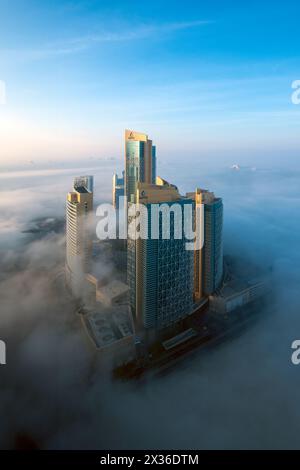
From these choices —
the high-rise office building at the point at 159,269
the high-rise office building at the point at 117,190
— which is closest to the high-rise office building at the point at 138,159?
the high-rise office building at the point at 117,190

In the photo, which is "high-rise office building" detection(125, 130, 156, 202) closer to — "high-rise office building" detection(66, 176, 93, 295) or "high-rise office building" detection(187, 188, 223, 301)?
"high-rise office building" detection(66, 176, 93, 295)

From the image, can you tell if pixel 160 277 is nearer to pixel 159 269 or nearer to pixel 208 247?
pixel 159 269

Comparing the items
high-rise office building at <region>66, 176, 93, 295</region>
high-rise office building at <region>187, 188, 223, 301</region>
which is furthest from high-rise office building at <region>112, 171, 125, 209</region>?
high-rise office building at <region>187, 188, 223, 301</region>

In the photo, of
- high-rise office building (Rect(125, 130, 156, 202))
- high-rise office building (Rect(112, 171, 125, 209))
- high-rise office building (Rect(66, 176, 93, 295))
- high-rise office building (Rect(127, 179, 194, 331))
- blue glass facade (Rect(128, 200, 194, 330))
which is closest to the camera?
high-rise office building (Rect(127, 179, 194, 331))

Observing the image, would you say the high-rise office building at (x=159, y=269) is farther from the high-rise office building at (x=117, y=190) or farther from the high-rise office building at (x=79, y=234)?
the high-rise office building at (x=117, y=190)

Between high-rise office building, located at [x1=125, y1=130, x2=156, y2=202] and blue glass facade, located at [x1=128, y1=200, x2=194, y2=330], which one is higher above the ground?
high-rise office building, located at [x1=125, y1=130, x2=156, y2=202]

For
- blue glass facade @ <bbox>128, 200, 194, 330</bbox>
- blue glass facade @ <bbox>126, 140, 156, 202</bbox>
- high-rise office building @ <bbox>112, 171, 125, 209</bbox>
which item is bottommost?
blue glass facade @ <bbox>128, 200, 194, 330</bbox>

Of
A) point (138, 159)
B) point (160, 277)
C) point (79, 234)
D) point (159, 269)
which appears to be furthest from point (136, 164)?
point (160, 277)

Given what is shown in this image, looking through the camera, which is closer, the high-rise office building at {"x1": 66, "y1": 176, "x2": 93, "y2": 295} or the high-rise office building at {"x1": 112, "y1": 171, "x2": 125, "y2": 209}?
the high-rise office building at {"x1": 66, "y1": 176, "x2": 93, "y2": 295}
